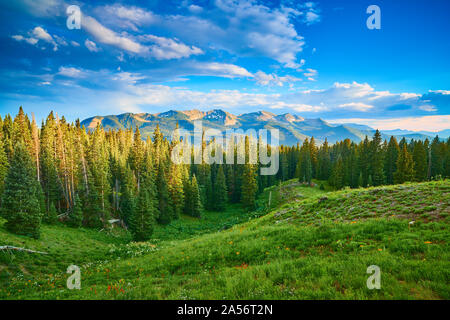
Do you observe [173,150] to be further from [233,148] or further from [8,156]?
[8,156]

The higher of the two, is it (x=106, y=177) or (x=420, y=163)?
(x=420, y=163)

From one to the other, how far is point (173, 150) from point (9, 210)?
39602 millimetres

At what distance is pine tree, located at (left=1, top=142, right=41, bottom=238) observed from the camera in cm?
2294

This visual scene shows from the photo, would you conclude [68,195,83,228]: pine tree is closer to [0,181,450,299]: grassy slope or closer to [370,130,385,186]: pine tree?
[0,181,450,299]: grassy slope

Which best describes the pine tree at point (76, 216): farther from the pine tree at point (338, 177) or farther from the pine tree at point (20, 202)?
the pine tree at point (338, 177)

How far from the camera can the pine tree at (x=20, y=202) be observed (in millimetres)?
22938

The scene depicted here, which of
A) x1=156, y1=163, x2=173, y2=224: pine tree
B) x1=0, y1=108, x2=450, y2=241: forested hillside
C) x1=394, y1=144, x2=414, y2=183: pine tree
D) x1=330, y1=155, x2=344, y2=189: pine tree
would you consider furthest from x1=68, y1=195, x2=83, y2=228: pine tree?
x1=330, y1=155, x2=344, y2=189: pine tree

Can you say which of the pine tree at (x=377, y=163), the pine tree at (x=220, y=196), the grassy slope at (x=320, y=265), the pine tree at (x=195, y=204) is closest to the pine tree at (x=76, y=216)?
the grassy slope at (x=320, y=265)

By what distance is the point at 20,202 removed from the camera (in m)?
24.2

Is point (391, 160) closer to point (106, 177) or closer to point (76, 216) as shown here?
point (106, 177)

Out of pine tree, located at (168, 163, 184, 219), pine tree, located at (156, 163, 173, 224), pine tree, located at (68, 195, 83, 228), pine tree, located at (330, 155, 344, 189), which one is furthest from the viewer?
pine tree, located at (330, 155, 344, 189)

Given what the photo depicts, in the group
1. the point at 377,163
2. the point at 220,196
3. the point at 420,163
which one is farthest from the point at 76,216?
the point at 420,163

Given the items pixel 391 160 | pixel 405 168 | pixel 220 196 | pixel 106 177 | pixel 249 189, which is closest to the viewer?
pixel 405 168
